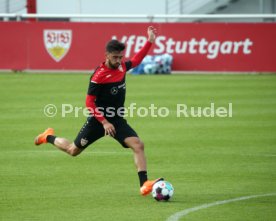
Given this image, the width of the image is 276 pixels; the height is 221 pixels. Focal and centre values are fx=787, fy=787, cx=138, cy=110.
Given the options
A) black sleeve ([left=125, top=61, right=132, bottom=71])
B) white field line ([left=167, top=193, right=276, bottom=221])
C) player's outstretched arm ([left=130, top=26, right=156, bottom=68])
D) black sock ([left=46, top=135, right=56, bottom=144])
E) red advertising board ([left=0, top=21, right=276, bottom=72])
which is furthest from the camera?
red advertising board ([left=0, top=21, right=276, bottom=72])

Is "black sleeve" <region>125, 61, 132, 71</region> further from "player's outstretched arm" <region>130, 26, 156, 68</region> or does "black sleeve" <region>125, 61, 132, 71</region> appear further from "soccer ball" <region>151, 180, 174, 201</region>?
"soccer ball" <region>151, 180, 174, 201</region>

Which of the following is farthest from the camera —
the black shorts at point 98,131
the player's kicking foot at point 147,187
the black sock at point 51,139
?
the black sock at point 51,139

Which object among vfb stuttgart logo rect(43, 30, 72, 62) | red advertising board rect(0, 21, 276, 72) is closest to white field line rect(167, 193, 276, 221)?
red advertising board rect(0, 21, 276, 72)

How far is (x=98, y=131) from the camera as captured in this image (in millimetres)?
11047

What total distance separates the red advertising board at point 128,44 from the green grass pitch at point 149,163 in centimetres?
613

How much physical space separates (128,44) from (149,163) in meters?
17.4

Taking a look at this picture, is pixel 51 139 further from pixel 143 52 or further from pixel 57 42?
pixel 57 42

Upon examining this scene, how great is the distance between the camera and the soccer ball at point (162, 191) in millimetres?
10102

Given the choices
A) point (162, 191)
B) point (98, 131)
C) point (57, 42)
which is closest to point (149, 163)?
point (98, 131)

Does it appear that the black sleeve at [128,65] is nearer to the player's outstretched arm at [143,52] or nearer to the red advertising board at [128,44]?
the player's outstretched arm at [143,52]

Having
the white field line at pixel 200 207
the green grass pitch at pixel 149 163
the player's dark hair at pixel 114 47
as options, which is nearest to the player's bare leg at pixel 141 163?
the green grass pitch at pixel 149 163

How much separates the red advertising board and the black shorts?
1870cm

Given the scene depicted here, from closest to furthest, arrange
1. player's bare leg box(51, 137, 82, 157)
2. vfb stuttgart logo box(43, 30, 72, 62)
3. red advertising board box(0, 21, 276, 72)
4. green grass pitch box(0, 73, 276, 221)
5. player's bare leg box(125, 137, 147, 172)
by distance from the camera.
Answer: green grass pitch box(0, 73, 276, 221) < player's bare leg box(125, 137, 147, 172) < player's bare leg box(51, 137, 82, 157) < red advertising board box(0, 21, 276, 72) < vfb stuttgart logo box(43, 30, 72, 62)

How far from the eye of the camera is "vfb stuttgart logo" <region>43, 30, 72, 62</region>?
29891 millimetres
